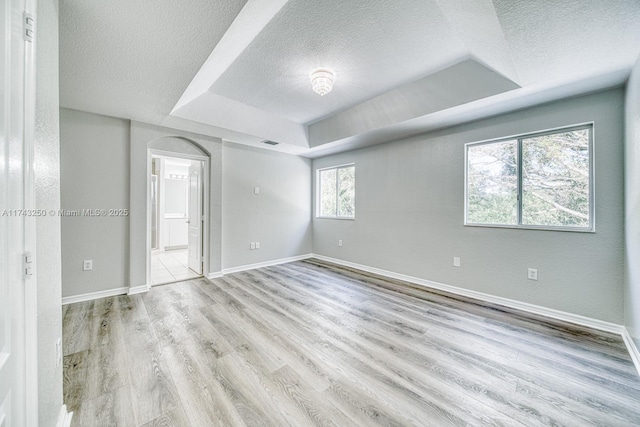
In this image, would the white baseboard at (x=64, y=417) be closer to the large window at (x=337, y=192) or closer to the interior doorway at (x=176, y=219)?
the interior doorway at (x=176, y=219)

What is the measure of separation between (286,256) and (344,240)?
4.28ft

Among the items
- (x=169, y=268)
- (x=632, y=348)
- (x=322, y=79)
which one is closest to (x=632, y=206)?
(x=632, y=348)

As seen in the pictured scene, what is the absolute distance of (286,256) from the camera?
522 cm

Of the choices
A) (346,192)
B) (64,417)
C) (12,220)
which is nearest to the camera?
(12,220)

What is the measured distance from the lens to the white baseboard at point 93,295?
9.62 ft

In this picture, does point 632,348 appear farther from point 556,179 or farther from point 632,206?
point 556,179

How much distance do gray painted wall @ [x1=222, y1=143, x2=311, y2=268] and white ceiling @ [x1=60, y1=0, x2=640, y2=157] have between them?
110cm

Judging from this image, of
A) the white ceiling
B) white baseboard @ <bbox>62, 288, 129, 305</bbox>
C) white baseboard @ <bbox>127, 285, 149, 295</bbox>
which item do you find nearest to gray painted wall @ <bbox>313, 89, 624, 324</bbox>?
the white ceiling

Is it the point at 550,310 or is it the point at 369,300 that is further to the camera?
the point at 369,300

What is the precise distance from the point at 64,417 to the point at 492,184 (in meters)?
4.35

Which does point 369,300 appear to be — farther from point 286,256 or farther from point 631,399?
point 286,256

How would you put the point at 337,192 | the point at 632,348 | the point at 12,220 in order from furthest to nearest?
the point at 337,192 < the point at 632,348 < the point at 12,220

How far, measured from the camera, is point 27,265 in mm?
904

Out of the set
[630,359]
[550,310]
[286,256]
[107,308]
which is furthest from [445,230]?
[107,308]
